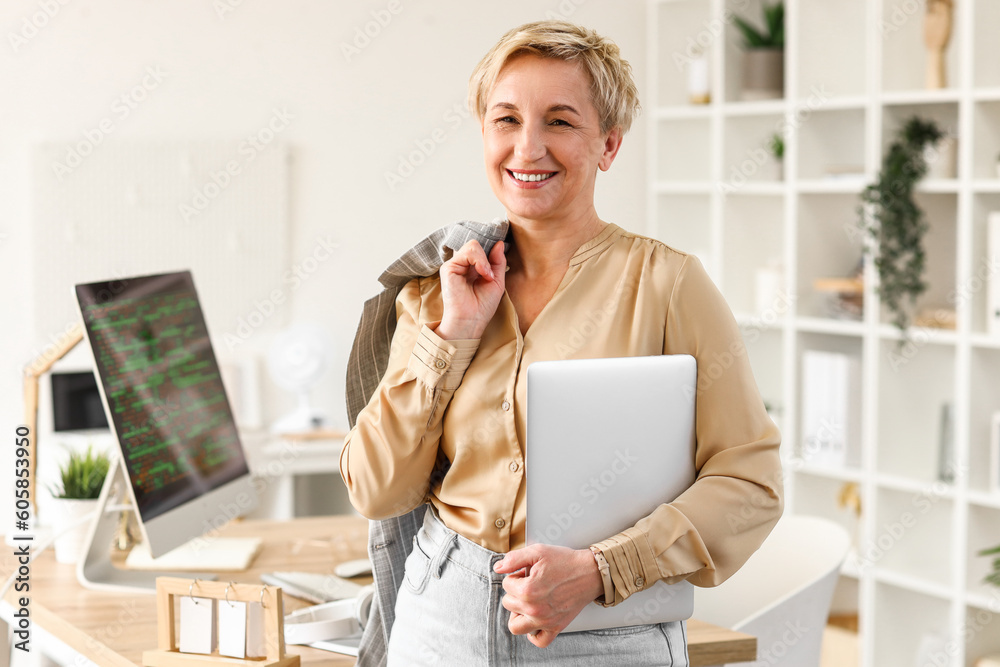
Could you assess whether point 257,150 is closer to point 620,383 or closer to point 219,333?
point 219,333

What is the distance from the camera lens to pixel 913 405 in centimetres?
347

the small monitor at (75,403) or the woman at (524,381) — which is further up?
the woman at (524,381)

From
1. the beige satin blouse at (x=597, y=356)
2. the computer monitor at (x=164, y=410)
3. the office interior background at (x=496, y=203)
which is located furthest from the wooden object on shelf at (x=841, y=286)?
the beige satin blouse at (x=597, y=356)

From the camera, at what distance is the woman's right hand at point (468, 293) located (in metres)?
1.32

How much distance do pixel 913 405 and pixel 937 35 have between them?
3.98 feet

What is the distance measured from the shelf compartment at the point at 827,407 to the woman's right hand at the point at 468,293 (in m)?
2.59

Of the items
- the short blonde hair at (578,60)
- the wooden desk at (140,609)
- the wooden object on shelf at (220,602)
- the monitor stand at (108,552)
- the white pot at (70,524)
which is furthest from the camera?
the white pot at (70,524)

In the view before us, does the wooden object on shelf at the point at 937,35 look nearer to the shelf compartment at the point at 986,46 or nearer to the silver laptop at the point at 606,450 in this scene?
the shelf compartment at the point at 986,46

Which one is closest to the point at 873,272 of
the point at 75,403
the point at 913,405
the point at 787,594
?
the point at 913,405

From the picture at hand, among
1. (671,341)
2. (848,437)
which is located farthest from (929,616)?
(671,341)

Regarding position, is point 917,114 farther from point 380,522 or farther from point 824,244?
point 380,522

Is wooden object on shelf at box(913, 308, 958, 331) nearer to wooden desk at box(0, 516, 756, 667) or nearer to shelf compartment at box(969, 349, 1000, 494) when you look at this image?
shelf compartment at box(969, 349, 1000, 494)

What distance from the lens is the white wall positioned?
11.7ft

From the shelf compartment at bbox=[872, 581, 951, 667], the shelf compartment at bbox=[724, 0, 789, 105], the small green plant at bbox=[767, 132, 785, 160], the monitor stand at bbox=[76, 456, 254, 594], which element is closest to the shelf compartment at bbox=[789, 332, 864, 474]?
the shelf compartment at bbox=[872, 581, 951, 667]
